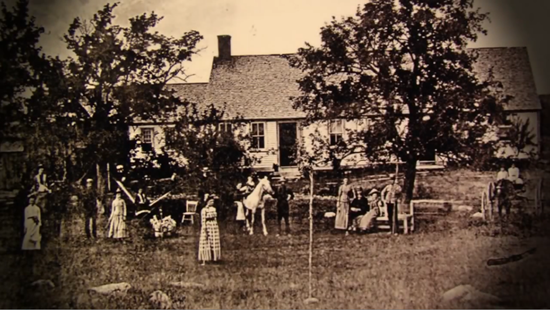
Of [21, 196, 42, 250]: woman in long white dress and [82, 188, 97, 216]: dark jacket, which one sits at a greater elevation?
[82, 188, 97, 216]: dark jacket

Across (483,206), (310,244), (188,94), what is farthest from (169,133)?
(483,206)

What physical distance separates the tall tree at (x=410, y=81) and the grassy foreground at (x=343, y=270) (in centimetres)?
52

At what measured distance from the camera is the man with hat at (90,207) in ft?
17.2

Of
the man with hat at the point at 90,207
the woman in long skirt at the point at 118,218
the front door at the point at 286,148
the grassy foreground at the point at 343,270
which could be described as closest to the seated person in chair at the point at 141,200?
the woman in long skirt at the point at 118,218

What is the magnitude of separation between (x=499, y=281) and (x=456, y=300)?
40cm

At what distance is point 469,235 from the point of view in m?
5.09

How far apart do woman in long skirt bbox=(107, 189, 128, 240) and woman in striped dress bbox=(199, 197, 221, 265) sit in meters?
0.67

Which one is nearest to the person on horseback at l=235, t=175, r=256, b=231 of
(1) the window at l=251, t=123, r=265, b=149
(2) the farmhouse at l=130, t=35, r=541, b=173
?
(2) the farmhouse at l=130, t=35, r=541, b=173

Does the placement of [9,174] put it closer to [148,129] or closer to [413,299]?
[148,129]

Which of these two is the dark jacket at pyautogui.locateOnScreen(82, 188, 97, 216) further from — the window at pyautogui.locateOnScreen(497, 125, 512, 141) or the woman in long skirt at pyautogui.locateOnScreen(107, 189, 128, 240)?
the window at pyautogui.locateOnScreen(497, 125, 512, 141)

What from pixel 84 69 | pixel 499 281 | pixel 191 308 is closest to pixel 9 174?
pixel 84 69

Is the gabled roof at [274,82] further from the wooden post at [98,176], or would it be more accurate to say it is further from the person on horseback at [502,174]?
the wooden post at [98,176]

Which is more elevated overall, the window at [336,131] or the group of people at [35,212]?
the window at [336,131]

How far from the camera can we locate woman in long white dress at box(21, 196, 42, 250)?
209 inches
